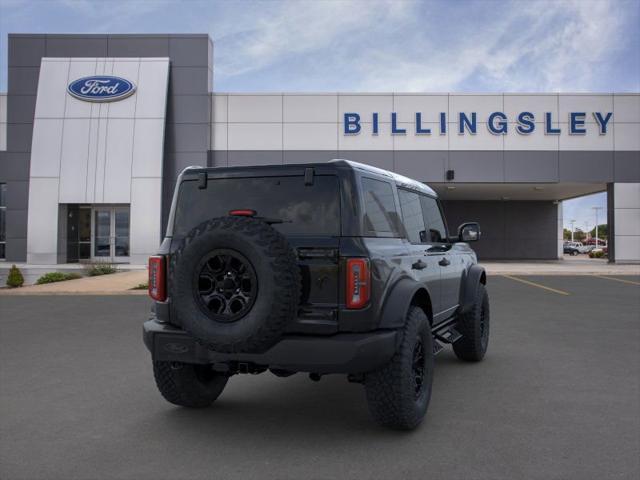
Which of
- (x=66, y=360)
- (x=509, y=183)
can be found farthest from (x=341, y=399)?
(x=509, y=183)

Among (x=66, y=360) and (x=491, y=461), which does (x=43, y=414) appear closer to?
(x=66, y=360)

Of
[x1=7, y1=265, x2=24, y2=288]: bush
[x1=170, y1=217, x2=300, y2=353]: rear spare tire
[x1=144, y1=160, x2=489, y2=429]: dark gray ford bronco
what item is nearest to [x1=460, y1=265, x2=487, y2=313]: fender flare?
→ [x1=144, y1=160, x2=489, y2=429]: dark gray ford bronco

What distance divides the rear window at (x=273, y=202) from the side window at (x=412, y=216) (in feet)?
3.39

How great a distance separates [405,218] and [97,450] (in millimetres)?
2902

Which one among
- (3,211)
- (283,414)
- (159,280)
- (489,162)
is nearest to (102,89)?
(3,211)

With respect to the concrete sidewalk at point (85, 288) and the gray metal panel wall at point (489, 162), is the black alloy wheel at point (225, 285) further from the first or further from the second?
the gray metal panel wall at point (489, 162)

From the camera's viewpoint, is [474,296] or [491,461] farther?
[474,296]

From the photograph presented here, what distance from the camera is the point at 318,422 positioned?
4.41 meters

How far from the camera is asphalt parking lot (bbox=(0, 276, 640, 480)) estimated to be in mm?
3512

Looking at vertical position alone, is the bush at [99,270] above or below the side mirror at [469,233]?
below

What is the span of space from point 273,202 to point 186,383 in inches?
63.7

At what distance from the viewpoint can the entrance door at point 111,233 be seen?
27359mm

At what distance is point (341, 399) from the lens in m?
5.04

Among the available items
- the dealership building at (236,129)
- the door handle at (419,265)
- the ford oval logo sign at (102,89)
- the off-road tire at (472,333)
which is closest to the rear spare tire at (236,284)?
the door handle at (419,265)
